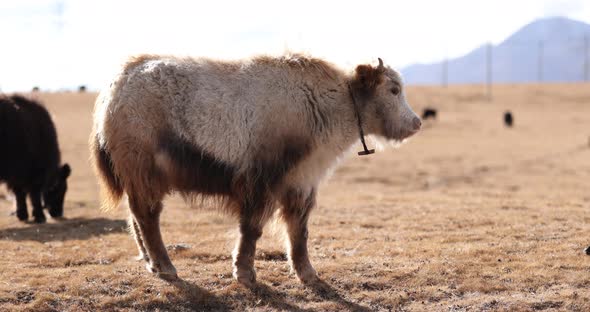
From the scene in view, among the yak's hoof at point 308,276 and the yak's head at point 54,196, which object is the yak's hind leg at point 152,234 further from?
the yak's head at point 54,196

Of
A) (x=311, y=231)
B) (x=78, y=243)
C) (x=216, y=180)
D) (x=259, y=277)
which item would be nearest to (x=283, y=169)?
(x=216, y=180)

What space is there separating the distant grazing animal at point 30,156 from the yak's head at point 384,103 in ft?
22.0

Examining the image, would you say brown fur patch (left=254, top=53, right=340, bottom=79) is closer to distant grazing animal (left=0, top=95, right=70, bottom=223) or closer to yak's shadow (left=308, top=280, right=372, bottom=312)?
yak's shadow (left=308, top=280, right=372, bottom=312)

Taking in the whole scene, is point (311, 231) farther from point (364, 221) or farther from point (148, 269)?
point (148, 269)

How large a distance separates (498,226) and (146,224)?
471cm

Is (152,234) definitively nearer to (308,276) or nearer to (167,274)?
(167,274)

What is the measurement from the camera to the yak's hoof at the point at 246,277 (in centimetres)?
632

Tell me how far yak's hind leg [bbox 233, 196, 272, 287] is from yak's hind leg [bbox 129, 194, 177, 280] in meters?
0.64

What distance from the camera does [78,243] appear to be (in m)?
8.70

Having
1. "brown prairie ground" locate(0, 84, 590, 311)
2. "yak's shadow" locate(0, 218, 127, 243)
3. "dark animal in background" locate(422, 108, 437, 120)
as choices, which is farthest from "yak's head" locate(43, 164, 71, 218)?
"dark animal in background" locate(422, 108, 437, 120)

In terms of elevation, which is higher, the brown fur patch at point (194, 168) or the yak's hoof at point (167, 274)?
the brown fur patch at point (194, 168)

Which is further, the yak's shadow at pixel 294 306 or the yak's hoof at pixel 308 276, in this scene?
the yak's hoof at pixel 308 276

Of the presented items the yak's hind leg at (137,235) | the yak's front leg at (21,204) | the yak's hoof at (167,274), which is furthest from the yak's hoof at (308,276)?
the yak's front leg at (21,204)

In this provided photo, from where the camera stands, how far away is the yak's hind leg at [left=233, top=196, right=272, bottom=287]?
6.26 metres
